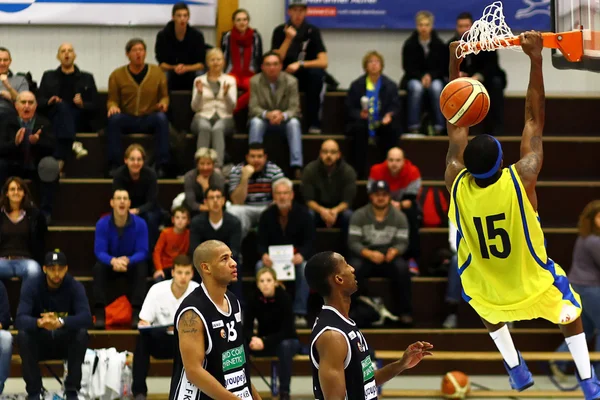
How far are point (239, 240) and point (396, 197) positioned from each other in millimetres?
2112

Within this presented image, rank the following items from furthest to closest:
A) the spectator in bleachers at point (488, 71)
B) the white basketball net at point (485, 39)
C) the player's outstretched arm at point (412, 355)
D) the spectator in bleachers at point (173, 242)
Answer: the spectator in bleachers at point (488, 71)
the spectator in bleachers at point (173, 242)
the white basketball net at point (485, 39)
the player's outstretched arm at point (412, 355)

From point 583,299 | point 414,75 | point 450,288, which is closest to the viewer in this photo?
point 583,299

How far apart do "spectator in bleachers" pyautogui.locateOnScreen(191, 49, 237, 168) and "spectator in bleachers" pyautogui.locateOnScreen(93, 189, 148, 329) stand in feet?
5.53

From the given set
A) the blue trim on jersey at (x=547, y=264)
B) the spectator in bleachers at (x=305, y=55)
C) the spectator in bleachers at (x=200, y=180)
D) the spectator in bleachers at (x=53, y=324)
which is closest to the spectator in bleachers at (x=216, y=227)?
the spectator in bleachers at (x=200, y=180)

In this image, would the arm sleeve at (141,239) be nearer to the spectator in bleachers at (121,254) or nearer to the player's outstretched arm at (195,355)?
the spectator in bleachers at (121,254)

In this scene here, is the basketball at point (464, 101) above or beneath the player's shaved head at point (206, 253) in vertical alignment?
above

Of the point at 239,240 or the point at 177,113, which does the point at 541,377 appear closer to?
the point at 239,240

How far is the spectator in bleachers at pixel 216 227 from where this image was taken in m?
10.8

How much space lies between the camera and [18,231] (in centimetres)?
1091

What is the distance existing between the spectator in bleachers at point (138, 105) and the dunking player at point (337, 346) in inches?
283

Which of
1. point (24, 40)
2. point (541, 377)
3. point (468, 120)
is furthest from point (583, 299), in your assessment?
point (24, 40)

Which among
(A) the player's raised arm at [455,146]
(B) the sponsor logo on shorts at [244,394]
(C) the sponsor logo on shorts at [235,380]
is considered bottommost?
(B) the sponsor logo on shorts at [244,394]

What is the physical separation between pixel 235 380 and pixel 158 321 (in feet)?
14.2

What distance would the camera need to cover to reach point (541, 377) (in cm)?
1143
